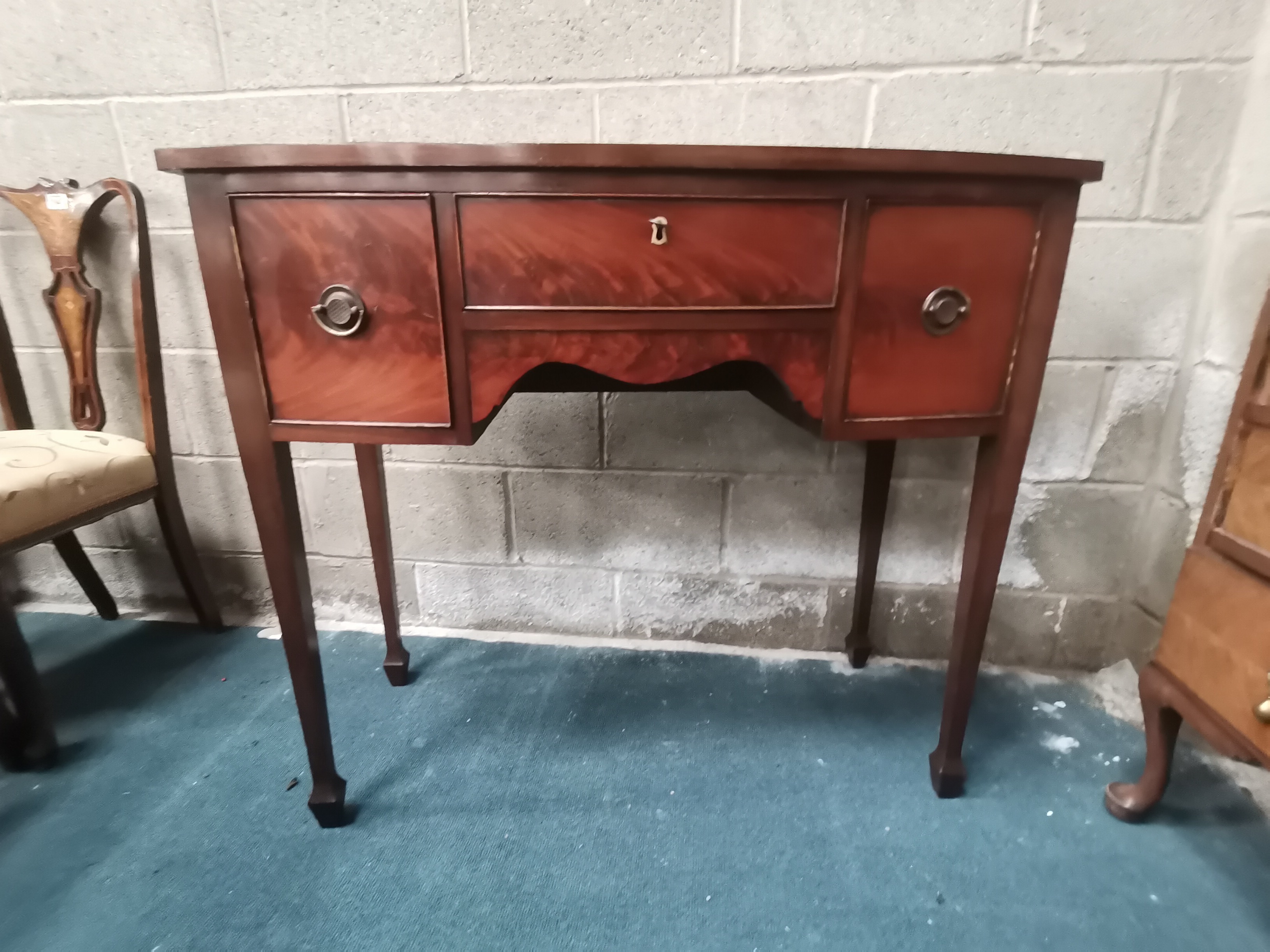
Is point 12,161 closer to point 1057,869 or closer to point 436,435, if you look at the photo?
point 436,435

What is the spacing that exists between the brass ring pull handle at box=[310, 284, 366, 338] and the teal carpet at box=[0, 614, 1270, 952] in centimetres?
70

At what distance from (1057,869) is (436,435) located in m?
0.98

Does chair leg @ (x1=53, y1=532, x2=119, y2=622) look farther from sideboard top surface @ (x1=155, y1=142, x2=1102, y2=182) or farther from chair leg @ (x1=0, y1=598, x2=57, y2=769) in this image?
sideboard top surface @ (x1=155, y1=142, x2=1102, y2=182)

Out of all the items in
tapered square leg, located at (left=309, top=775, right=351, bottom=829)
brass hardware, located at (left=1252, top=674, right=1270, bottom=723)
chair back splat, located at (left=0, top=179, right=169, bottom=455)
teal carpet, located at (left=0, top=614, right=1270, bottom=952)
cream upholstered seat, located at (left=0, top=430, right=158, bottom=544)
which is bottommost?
teal carpet, located at (left=0, top=614, right=1270, bottom=952)

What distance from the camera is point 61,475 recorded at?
1.06 meters

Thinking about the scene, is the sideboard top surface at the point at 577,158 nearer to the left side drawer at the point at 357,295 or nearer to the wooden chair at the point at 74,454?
the left side drawer at the point at 357,295

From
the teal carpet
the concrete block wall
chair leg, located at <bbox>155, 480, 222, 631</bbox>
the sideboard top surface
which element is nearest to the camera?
the sideboard top surface

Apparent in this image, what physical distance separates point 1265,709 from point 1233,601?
12cm

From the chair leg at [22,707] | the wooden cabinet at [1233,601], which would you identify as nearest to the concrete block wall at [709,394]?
the wooden cabinet at [1233,601]

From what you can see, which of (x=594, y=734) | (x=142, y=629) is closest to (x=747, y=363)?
(x=594, y=734)

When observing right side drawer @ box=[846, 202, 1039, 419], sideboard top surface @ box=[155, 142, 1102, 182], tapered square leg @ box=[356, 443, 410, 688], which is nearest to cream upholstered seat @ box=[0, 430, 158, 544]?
tapered square leg @ box=[356, 443, 410, 688]

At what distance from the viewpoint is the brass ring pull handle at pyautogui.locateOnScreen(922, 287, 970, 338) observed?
0.73 meters

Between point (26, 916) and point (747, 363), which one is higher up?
point (747, 363)

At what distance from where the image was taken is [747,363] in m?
1.05
